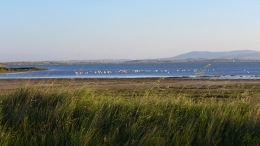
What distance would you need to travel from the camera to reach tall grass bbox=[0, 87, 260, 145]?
7.53 meters

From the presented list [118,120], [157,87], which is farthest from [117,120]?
[157,87]

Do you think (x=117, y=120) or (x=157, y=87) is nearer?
(x=117, y=120)

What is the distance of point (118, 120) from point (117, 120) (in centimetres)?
2

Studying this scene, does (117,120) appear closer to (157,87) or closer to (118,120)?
(118,120)

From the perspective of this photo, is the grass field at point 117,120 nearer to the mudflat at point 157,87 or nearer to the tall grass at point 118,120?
the tall grass at point 118,120

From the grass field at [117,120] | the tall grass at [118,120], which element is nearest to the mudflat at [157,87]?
the grass field at [117,120]

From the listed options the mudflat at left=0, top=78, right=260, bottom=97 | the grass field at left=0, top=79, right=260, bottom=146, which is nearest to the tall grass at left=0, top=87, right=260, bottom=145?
the grass field at left=0, top=79, right=260, bottom=146

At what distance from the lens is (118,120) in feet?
27.1

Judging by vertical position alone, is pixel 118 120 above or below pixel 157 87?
above

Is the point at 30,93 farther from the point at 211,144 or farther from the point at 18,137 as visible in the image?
the point at 211,144

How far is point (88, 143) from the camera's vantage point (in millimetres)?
7312

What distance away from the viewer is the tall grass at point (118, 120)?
7.53 meters

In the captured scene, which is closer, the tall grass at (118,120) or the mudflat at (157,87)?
the tall grass at (118,120)

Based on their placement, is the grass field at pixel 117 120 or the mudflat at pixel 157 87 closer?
the grass field at pixel 117 120
